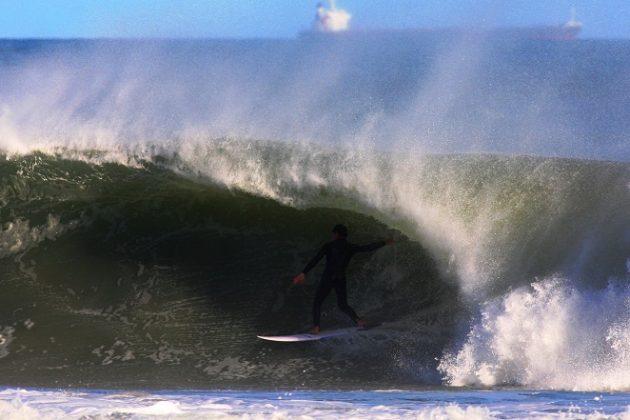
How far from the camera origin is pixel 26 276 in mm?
9023

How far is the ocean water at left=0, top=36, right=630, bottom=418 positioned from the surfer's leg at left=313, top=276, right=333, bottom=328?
0.26 meters

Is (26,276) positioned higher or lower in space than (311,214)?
lower

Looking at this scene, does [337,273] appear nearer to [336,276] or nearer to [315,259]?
[336,276]

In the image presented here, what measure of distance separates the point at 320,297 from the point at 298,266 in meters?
1.46

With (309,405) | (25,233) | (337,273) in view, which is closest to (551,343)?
(337,273)

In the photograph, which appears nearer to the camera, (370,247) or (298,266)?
(370,247)

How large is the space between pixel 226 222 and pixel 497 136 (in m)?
4.86

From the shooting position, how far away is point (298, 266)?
9.15m

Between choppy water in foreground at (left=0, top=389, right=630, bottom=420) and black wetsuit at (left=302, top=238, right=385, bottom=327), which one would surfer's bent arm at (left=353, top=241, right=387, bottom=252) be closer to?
black wetsuit at (left=302, top=238, right=385, bottom=327)

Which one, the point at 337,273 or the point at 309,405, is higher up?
the point at 337,273

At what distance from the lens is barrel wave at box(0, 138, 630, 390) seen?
733 centimetres

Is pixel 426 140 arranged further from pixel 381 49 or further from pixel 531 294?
pixel 381 49

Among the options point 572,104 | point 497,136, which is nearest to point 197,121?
point 497,136

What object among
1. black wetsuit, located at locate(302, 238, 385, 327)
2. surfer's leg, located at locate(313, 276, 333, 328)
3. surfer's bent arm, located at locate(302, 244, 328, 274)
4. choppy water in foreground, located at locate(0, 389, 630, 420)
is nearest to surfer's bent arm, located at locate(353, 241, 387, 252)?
black wetsuit, located at locate(302, 238, 385, 327)
